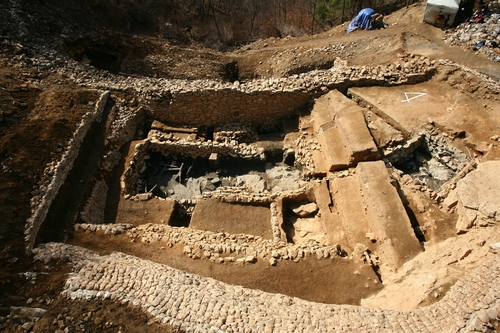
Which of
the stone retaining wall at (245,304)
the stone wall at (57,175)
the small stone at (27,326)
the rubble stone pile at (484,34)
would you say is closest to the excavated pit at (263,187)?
the stone wall at (57,175)

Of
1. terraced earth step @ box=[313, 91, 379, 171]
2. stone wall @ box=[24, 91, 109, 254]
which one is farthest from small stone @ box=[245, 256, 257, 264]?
stone wall @ box=[24, 91, 109, 254]

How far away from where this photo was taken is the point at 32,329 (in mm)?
5465

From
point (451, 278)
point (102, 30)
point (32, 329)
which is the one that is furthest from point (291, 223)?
point (102, 30)

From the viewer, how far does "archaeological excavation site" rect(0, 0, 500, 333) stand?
5711mm

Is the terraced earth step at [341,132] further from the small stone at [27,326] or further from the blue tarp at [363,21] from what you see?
the small stone at [27,326]

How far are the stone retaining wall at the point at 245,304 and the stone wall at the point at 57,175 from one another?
1.02 m

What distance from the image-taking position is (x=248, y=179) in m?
11.4

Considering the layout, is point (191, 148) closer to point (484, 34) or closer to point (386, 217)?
point (386, 217)

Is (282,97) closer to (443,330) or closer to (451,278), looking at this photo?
(451,278)

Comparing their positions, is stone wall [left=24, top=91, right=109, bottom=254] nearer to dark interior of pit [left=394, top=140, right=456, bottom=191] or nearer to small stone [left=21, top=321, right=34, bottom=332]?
small stone [left=21, top=321, right=34, bottom=332]

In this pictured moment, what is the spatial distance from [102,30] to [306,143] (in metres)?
11.7

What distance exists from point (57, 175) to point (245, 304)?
6701mm

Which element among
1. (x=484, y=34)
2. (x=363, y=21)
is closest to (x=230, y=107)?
(x=363, y=21)

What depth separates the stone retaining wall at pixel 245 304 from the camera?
4.94m
